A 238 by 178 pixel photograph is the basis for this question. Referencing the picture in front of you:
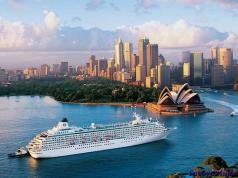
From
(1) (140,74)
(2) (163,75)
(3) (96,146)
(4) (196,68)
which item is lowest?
(3) (96,146)

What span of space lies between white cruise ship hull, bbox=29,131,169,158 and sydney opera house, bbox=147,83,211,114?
988 centimetres

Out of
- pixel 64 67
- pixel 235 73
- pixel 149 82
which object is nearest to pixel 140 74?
pixel 149 82

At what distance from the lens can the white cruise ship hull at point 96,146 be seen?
A: 14523mm

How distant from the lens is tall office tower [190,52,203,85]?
57.9 meters

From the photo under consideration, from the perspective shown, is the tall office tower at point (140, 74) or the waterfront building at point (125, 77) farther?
the waterfront building at point (125, 77)

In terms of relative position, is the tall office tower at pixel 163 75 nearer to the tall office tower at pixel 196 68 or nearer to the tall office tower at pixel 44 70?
the tall office tower at pixel 196 68

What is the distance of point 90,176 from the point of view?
12414 mm

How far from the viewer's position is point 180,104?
2769 centimetres

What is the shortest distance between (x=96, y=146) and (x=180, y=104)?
1309 centimetres

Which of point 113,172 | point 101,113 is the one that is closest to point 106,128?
point 113,172

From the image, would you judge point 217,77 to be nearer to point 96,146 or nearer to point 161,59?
point 161,59

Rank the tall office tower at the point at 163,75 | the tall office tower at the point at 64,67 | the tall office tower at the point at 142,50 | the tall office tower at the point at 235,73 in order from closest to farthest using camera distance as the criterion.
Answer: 1. the tall office tower at the point at 163,75
2. the tall office tower at the point at 235,73
3. the tall office tower at the point at 142,50
4. the tall office tower at the point at 64,67

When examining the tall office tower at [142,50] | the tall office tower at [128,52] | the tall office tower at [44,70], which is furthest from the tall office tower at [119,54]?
the tall office tower at [44,70]

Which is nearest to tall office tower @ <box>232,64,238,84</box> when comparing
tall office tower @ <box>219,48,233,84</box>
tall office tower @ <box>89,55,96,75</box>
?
tall office tower @ <box>219,48,233,84</box>
